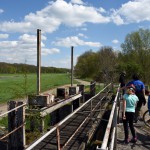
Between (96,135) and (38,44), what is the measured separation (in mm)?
3751

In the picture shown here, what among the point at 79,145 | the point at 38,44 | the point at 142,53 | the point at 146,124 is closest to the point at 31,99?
the point at 38,44

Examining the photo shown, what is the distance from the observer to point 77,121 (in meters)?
10.9

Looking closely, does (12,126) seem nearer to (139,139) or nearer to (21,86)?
(21,86)

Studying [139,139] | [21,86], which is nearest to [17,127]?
[21,86]

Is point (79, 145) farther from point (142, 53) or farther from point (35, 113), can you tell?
point (142, 53)

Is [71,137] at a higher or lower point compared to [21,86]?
lower

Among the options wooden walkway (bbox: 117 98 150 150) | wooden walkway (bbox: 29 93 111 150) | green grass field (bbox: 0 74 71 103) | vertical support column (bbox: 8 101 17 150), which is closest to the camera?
wooden walkway (bbox: 29 93 111 150)

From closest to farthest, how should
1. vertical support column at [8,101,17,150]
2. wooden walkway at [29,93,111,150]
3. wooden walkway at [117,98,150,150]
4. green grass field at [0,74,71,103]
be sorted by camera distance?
1. wooden walkway at [29,93,111,150]
2. vertical support column at [8,101,17,150]
3. wooden walkway at [117,98,150,150]
4. green grass field at [0,74,71,103]

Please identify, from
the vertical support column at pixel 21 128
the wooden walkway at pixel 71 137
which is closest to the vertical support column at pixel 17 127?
the vertical support column at pixel 21 128

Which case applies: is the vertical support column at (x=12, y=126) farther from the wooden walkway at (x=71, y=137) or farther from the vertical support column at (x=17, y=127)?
the wooden walkway at (x=71, y=137)

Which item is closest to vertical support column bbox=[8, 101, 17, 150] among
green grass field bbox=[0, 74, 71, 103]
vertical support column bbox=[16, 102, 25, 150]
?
vertical support column bbox=[16, 102, 25, 150]

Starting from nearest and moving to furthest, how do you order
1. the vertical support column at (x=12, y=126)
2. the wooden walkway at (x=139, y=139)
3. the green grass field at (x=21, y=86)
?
the vertical support column at (x=12, y=126) → the wooden walkway at (x=139, y=139) → the green grass field at (x=21, y=86)

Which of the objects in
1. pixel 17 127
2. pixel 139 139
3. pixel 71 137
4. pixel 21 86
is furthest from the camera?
pixel 21 86

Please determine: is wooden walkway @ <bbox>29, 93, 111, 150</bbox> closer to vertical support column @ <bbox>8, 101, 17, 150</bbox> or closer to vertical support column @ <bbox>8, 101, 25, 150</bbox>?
vertical support column @ <bbox>8, 101, 25, 150</bbox>
